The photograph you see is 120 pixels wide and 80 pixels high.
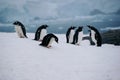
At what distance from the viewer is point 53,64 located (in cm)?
281

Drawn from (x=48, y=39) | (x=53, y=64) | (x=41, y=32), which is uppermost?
(x=41, y=32)

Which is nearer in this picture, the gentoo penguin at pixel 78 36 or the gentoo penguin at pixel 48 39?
the gentoo penguin at pixel 48 39

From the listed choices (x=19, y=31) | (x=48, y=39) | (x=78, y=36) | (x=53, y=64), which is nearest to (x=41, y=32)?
(x=19, y=31)

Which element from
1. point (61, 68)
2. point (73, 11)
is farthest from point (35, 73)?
point (73, 11)

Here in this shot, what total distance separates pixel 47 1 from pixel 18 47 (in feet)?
3.35

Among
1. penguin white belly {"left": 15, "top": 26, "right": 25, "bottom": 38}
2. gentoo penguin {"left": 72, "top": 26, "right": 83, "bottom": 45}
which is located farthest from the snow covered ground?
gentoo penguin {"left": 72, "top": 26, "right": 83, "bottom": 45}

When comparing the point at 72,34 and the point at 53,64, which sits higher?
the point at 72,34

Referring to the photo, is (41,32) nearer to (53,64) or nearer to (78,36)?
(78,36)

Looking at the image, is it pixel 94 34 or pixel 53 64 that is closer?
pixel 53 64

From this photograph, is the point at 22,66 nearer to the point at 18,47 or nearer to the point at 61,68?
the point at 61,68

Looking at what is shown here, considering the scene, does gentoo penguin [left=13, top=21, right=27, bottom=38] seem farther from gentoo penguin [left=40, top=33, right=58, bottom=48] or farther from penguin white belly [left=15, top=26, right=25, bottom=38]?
gentoo penguin [left=40, top=33, right=58, bottom=48]

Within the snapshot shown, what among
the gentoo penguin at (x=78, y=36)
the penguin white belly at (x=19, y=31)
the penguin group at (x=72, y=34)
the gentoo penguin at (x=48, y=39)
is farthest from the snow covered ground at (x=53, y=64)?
the gentoo penguin at (x=78, y=36)

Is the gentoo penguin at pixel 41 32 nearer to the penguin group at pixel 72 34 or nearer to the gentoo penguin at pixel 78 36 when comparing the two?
the penguin group at pixel 72 34

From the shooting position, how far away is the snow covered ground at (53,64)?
252 cm
